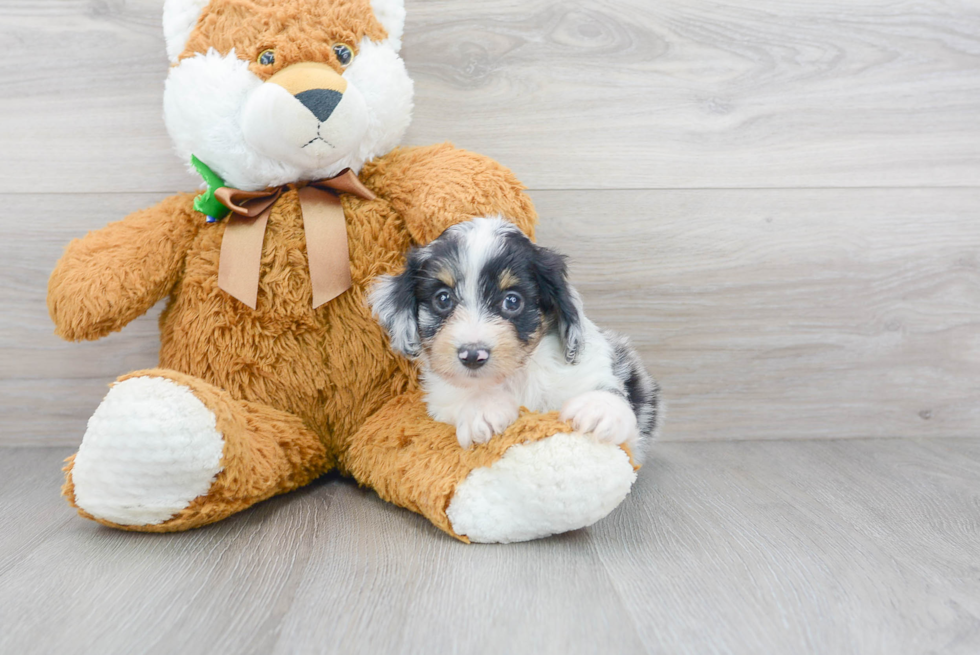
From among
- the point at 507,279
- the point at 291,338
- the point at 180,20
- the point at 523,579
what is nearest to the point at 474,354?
the point at 507,279

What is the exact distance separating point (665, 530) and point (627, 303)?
715mm

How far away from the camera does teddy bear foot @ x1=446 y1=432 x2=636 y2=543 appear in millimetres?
1176

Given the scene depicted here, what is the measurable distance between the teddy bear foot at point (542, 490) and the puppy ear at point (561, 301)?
0.67 ft

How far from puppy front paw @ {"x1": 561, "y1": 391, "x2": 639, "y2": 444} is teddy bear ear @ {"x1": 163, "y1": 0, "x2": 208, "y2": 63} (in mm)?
1089

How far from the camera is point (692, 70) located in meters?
1.83

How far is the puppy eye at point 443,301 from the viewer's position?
1.31 meters

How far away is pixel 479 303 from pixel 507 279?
0.22 feet

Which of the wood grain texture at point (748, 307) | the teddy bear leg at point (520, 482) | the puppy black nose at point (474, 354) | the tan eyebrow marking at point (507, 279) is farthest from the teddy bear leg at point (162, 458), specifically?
the wood grain texture at point (748, 307)

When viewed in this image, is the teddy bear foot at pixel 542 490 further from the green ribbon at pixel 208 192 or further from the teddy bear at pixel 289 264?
the green ribbon at pixel 208 192

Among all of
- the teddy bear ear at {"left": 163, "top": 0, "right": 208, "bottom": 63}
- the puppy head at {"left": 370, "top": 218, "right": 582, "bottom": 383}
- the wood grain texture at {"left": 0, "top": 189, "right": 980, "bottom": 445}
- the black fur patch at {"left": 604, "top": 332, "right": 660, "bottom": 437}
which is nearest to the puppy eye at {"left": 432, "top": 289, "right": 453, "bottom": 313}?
the puppy head at {"left": 370, "top": 218, "right": 582, "bottom": 383}

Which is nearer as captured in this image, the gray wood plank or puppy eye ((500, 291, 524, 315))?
the gray wood plank

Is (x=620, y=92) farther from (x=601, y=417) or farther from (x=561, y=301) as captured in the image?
(x=601, y=417)

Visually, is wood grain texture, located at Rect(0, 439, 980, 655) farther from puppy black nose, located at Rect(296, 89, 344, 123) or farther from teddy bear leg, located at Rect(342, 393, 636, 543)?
puppy black nose, located at Rect(296, 89, 344, 123)

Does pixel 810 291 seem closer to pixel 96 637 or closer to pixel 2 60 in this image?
pixel 96 637
